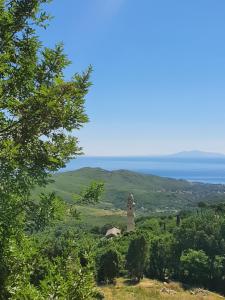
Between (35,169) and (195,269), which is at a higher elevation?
(35,169)

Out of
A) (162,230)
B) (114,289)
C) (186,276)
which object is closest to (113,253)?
(114,289)

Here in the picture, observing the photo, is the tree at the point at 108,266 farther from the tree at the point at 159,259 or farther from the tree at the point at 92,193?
the tree at the point at 92,193

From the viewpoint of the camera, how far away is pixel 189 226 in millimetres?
84188

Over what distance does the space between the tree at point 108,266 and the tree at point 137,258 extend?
196 cm

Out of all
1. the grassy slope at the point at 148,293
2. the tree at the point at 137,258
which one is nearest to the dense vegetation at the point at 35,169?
the grassy slope at the point at 148,293

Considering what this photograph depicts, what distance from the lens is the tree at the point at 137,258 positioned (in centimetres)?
5834

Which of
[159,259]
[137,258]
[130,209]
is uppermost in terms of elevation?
[130,209]

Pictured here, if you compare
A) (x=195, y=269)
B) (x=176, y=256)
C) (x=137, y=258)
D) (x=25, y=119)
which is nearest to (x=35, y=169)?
(x=25, y=119)

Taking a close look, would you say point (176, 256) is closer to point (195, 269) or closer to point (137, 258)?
point (195, 269)

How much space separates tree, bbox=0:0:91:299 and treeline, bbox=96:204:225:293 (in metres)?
47.2

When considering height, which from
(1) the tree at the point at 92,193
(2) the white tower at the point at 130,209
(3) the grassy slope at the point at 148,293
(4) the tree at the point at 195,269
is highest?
(1) the tree at the point at 92,193

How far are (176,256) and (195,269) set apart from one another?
16.4ft

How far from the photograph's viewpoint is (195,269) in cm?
6919

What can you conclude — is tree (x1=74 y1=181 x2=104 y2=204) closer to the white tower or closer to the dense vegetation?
the dense vegetation
